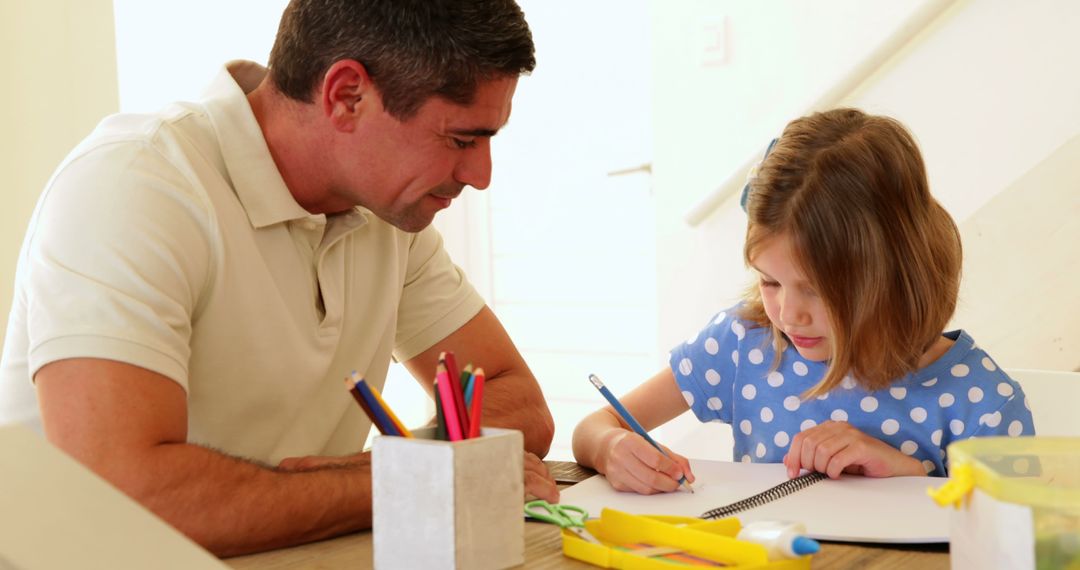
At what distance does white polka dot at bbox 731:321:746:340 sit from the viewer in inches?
62.1

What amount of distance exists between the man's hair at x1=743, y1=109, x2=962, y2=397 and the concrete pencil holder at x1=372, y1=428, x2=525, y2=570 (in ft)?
2.03

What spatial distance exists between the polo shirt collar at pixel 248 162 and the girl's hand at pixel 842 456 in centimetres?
61

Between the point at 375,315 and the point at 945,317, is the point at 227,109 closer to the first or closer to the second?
the point at 375,315

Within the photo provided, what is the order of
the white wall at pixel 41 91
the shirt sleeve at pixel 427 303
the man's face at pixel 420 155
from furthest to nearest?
the white wall at pixel 41 91
the shirt sleeve at pixel 427 303
the man's face at pixel 420 155

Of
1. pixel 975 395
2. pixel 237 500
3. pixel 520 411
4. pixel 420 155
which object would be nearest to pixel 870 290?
pixel 975 395

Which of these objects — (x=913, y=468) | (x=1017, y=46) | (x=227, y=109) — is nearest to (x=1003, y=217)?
(x=1017, y=46)

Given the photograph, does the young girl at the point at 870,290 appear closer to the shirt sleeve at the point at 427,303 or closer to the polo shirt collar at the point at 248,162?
the shirt sleeve at the point at 427,303

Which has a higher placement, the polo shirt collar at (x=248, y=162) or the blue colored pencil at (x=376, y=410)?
the polo shirt collar at (x=248, y=162)

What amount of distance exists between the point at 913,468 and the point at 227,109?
87cm

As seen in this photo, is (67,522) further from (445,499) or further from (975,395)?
(975,395)

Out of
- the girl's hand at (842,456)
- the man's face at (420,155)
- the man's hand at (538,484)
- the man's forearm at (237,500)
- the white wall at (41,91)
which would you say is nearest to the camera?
the man's forearm at (237,500)

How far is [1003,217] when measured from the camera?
2.25 m

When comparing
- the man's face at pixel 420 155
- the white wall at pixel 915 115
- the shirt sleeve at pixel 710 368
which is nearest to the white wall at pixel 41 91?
the white wall at pixel 915 115

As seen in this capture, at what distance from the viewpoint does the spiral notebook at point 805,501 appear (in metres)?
1.00
